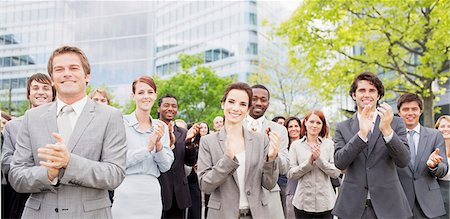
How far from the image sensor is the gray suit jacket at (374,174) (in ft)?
12.9

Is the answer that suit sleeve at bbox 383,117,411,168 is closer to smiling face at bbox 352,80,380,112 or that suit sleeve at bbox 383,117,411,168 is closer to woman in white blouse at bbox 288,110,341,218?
smiling face at bbox 352,80,380,112

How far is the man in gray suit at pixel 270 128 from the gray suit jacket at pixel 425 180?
133 cm

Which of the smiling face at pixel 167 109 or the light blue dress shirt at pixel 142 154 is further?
the smiling face at pixel 167 109

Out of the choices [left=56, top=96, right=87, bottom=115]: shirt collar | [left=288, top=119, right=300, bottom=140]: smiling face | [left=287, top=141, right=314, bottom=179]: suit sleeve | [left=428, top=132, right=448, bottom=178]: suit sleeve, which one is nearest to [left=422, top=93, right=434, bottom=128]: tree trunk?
[left=288, top=119, right=300, bottom=140]: smiling face

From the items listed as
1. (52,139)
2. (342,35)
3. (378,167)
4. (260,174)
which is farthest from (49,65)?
(342,35)

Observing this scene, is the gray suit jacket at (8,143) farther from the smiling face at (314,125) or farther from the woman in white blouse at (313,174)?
the smiling face at (314,125)

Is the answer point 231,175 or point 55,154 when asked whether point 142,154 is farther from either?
point 55,154

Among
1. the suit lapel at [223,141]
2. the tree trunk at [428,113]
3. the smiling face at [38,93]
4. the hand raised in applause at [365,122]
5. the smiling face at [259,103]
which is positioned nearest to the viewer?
the suit lapel at [223,141]

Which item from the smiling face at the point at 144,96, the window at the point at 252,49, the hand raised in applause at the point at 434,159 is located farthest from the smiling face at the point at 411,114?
the window at the point at 252,49

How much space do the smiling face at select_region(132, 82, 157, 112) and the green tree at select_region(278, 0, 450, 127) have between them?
32.6ft

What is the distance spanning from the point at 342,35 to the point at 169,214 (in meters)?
9.54

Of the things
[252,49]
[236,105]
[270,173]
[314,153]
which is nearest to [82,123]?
[236,105]

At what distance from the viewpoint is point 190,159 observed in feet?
18.8

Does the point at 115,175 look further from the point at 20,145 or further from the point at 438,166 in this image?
the point at 438,166
